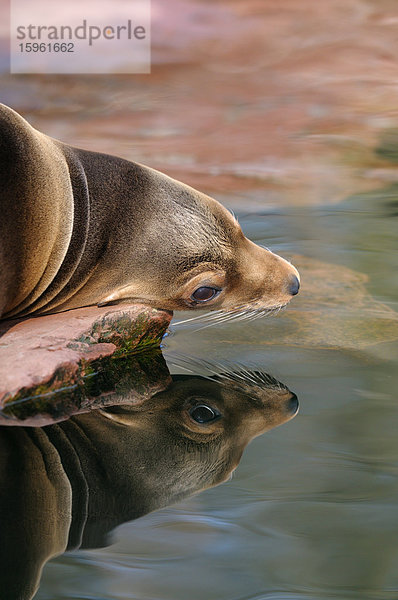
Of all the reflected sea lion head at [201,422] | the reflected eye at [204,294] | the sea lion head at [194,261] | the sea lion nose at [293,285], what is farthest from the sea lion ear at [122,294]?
the sea lion nose at [293,285]

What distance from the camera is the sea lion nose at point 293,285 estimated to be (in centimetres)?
492

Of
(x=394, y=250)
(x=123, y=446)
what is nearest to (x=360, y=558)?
(x=123, y=446)

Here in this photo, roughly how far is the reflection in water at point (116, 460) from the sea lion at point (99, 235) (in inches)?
21.7

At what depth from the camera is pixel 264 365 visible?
4.50 metres

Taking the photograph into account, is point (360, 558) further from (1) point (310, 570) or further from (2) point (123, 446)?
(2) point (123, 446)

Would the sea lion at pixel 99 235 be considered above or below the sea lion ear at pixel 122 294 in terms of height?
above

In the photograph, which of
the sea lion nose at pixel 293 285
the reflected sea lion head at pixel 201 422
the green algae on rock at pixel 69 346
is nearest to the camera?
the reflected sea lion head at pixel 201 422

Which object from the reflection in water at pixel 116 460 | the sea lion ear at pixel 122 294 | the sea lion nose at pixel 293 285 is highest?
the sea lion ear at pixel 122 294

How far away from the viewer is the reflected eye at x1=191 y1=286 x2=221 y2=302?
468cm

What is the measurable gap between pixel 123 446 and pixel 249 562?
0.97m

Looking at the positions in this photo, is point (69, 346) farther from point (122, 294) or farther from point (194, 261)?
point (194, 261)

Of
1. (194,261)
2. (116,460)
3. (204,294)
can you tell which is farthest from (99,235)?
(116,460)

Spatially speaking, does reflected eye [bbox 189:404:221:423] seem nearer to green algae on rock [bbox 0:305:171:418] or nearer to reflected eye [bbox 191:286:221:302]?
green algae on rock [bbox 0:305:171:418]

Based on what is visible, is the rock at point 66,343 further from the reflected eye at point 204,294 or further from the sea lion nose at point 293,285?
the sea lion nose at point 293,285
